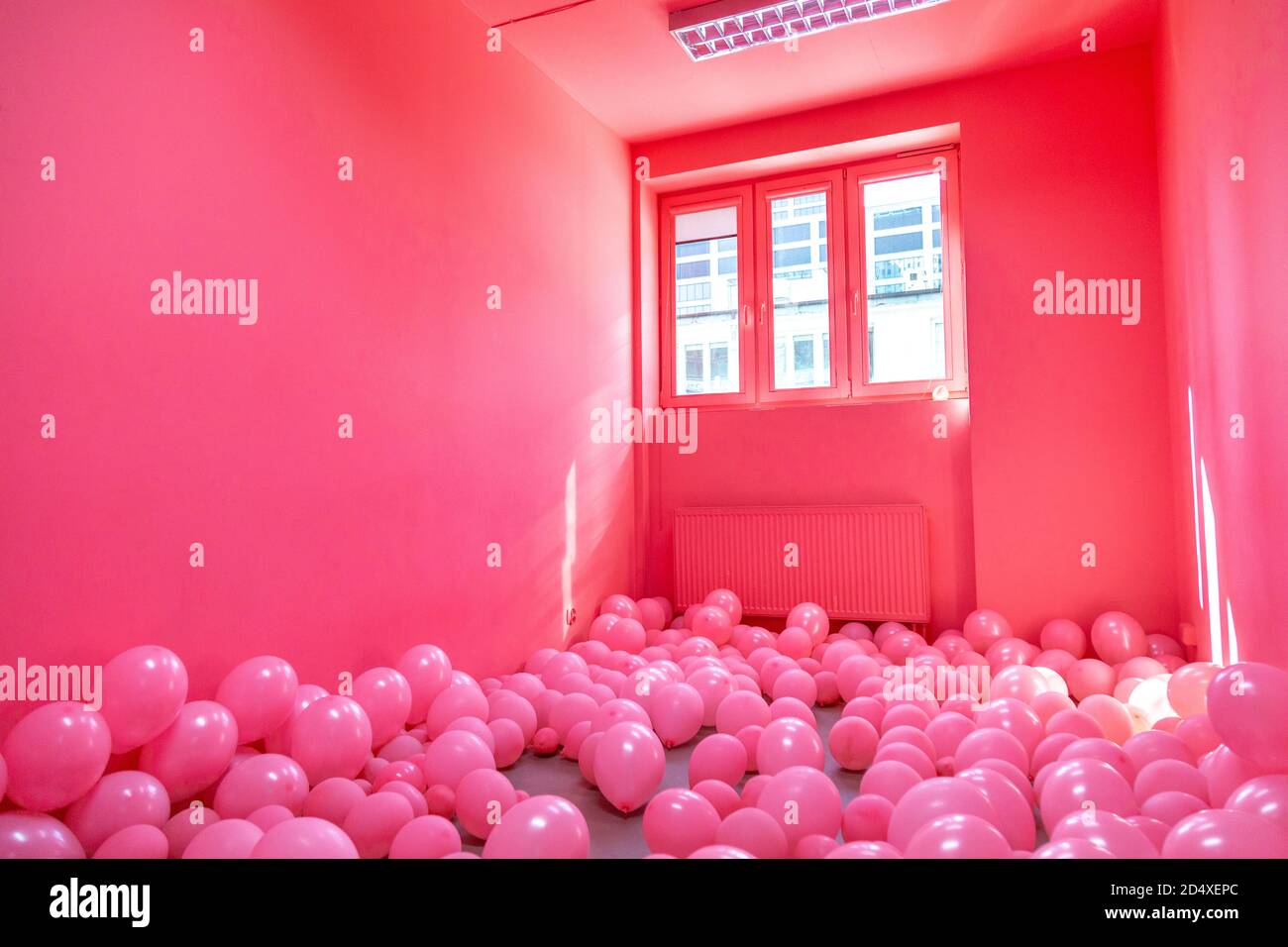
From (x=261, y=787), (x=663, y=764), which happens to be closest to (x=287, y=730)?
(x=261, y=787)

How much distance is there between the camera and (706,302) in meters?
4.98

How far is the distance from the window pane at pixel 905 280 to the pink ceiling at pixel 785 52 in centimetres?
60

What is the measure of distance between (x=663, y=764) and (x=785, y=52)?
3376 mm

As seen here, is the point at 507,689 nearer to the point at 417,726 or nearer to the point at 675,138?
the point at 417,726

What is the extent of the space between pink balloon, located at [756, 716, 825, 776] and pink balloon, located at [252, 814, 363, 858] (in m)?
1.17

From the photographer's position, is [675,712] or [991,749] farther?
[675,712]

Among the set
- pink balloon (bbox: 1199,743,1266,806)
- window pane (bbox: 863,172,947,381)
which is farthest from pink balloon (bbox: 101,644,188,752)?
window pane (bbox: 863,172,947,381)

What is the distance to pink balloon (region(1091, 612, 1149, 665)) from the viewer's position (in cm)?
344
